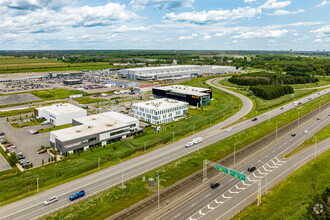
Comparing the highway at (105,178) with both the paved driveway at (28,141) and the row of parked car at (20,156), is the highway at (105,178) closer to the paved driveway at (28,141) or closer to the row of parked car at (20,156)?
the row of parked car at (20,156)

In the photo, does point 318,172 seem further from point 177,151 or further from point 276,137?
point 177,151

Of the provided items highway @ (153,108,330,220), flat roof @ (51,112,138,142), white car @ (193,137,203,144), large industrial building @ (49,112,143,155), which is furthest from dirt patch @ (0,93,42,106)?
highway @ (153,108,330,220)

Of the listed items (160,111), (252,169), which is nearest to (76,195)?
(252,169)

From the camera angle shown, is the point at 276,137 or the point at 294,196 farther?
the point at 276,137

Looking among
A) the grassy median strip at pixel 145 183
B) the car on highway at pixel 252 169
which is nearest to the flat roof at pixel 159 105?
the grassy median strip at pixel 145 183

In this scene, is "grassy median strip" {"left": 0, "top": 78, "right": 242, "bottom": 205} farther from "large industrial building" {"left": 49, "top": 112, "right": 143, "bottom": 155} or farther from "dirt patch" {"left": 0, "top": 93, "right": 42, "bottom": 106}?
"dirt patch" {"left": 0, "top": 93, "right": 42, "bottom": 106}

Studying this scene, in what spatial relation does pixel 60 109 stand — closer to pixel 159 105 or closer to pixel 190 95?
pixel 159 105

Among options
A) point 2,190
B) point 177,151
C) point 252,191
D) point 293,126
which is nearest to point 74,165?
point 2,190
